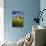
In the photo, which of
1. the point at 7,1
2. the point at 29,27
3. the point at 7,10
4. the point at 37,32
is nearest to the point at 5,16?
the point at 7,10

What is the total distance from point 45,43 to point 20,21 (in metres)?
2.79

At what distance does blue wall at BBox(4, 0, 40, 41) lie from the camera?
552 centimetres

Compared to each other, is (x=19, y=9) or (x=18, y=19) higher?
(x=19, y=9)

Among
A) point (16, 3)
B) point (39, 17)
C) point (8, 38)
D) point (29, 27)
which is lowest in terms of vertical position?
point (8, 38)

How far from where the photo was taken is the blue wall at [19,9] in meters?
5.52

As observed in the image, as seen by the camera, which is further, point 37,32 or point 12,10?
point 12,10

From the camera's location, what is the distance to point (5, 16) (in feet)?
18.1

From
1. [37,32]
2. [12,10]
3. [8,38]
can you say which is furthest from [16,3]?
[37,32]

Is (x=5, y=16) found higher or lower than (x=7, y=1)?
lower

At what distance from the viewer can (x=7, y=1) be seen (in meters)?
5.49

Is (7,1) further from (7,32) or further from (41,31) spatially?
(41,31)

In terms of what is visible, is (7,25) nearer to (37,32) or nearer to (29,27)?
(29,27)

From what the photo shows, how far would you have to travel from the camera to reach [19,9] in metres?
5.57

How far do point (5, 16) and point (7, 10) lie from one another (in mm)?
247
